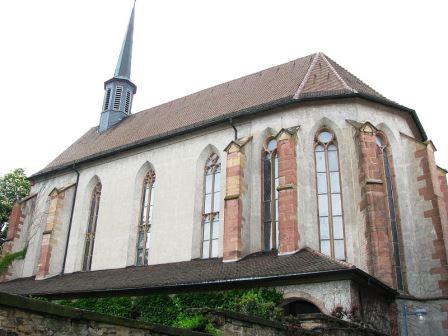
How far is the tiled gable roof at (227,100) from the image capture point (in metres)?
18.5

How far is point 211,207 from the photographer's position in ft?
61.1

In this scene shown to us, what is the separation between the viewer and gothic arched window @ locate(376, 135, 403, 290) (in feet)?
51.6

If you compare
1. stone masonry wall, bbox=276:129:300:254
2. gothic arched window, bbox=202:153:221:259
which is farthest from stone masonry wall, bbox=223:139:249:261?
gothic arched window, bbox=202:153:221:259

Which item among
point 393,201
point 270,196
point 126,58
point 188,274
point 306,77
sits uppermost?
point 126,58

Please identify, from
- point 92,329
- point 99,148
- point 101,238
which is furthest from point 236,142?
point 92,329

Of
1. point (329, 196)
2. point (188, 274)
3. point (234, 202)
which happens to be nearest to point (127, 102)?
point (234, 202)

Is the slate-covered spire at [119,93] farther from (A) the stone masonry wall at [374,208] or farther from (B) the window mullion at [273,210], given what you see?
(A) the stone masonry wall at [374,208]

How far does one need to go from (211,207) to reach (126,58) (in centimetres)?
1634

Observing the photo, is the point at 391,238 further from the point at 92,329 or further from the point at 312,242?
the point at 92,329

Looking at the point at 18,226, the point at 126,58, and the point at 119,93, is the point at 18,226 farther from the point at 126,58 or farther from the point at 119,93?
the point at 126,58

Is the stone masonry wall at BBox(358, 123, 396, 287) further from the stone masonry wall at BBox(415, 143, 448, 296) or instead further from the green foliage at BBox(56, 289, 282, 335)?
the green foliage at BBox(56, 289, 282, 335)

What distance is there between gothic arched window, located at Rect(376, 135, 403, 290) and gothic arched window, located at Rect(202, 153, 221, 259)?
6.08 meters

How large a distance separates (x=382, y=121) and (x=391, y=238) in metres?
4.40

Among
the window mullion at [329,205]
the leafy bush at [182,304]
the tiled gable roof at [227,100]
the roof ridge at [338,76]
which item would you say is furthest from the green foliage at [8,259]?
the roof ridge at [338,76]
